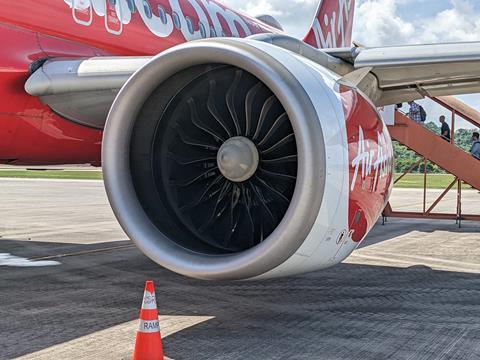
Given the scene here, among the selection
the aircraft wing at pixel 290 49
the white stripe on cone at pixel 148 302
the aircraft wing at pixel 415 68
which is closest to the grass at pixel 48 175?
the aircraft wing at pixel 415 68

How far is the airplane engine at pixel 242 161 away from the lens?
3.42 metres

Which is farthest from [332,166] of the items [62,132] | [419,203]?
[419,203]

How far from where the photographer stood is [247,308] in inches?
179

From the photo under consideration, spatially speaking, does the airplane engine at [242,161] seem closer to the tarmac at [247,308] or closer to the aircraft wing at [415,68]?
the tarmac at [247,308]

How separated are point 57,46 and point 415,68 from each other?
9.24 feet

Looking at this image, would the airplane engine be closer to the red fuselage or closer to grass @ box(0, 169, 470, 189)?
the red fuselage

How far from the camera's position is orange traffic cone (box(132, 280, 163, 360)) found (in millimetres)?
3195

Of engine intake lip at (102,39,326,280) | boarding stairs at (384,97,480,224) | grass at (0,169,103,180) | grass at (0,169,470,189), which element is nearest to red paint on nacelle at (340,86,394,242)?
engine intake lip at (102,39,326,280)

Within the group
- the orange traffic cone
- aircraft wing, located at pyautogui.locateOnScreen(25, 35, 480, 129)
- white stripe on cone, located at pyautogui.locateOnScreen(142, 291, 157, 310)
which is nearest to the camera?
the orange traffic cone

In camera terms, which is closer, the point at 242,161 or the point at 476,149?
the point at 242,161

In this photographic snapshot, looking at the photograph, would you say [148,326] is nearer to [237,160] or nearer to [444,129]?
[237,160]

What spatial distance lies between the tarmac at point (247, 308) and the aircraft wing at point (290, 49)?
146 cm

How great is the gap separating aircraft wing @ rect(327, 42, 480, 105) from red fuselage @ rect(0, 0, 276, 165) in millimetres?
1840

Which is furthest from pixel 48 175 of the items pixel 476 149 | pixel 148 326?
pixel 148 326
